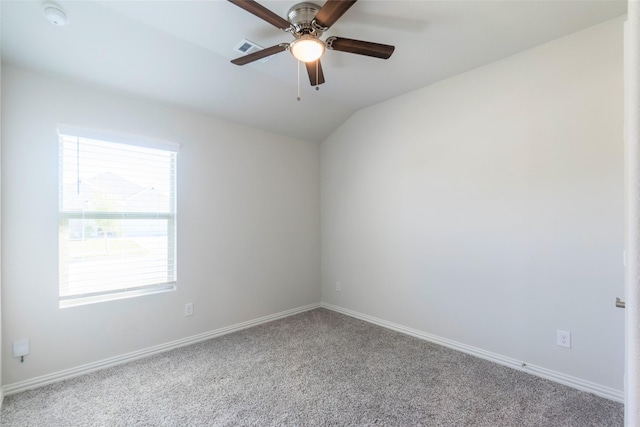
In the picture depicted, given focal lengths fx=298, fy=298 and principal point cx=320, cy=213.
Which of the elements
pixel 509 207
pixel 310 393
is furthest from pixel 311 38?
pixel 310 393

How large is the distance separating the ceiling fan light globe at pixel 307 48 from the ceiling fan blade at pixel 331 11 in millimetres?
92

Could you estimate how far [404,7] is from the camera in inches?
74.9

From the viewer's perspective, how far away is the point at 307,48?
1797 mm

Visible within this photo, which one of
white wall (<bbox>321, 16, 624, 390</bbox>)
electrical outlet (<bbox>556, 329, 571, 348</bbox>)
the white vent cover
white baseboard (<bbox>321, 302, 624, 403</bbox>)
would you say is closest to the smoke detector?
the white vent cover

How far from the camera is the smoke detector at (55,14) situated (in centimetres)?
179

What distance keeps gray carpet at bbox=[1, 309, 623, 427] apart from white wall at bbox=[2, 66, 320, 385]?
33 centimetres

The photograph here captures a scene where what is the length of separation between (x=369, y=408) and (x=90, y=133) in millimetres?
2913

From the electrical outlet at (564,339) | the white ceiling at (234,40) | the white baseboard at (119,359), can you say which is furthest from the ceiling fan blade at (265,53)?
the electrical outlet at (564,339)

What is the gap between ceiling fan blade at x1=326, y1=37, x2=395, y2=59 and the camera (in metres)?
1.79

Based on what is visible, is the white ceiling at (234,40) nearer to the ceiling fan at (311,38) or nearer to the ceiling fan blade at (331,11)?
the ceiling fan at (311,38)

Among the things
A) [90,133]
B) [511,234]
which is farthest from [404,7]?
[90,133]

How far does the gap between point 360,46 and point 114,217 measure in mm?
2367

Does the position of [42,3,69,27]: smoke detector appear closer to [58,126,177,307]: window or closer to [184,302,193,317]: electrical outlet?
[58,126,177,307]: window

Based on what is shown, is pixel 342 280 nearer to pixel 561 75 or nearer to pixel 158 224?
pixel 158 224
